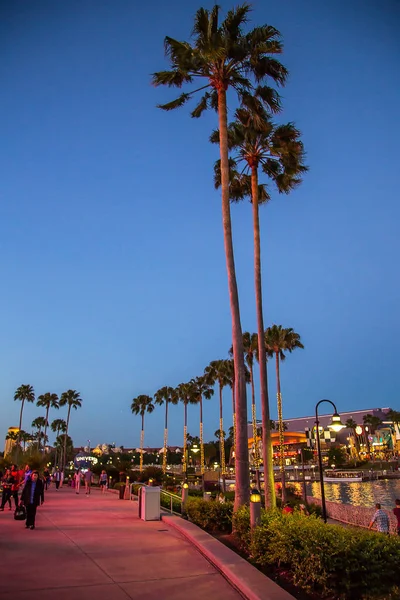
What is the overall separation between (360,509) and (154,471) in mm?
18514

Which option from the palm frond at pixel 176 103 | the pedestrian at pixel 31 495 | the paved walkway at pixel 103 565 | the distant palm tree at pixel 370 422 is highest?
the palm frond at pixel 176 103

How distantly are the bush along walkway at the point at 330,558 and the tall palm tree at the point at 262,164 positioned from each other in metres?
8.34

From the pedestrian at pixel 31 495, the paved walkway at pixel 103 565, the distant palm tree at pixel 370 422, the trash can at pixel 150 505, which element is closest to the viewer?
the paved walkway at pixel 103 565

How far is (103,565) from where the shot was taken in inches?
341

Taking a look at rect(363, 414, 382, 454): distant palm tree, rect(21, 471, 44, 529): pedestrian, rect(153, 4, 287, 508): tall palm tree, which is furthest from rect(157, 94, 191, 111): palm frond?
rect(363, 414, 382, 454): distant palm tree

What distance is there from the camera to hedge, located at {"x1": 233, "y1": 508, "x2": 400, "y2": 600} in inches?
266

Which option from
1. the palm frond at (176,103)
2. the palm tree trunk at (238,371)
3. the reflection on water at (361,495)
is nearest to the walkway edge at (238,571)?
the palm tree trunk at (238,371)

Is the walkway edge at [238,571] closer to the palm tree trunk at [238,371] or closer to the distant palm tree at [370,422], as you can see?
the palm tree trunk at [238,371]

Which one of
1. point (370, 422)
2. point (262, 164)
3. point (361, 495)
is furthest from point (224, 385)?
point (370, 422)

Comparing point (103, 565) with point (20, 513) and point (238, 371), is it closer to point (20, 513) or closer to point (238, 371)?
point (238, 371)

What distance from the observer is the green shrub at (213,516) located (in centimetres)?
1266

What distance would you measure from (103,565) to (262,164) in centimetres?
1615

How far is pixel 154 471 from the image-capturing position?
121ft

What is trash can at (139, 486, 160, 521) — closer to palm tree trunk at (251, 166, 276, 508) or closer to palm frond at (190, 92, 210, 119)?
palm tree trunk at (251, 166, 276, 508)
